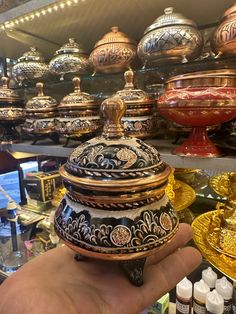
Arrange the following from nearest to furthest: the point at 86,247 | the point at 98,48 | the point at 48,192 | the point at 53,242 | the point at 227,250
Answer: the point at 86,247 < the point at 227,250 < the point at 98,48 < the point at 53,242 < the point at 48,192

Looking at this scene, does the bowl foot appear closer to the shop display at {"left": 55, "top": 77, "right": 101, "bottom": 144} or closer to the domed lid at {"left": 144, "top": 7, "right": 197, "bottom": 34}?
the shop display at {"left": 55, "top": 77, "right": 101, "bottom": 144}

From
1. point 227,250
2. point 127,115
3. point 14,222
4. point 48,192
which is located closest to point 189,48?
point 127,115

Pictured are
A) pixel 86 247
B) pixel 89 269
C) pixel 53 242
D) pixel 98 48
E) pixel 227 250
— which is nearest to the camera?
pixel 86 247

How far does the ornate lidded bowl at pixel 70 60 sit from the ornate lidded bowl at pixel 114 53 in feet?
0.31

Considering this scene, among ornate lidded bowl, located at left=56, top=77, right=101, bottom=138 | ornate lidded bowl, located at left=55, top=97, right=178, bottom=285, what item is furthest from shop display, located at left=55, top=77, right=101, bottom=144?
ornate lidded bowl, located at left=55, top=97, right=178, bottom=285

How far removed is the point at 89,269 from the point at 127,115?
0.37 m

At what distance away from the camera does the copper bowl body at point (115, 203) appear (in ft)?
1.01

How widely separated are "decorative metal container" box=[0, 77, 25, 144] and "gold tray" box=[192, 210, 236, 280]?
69 centimetres

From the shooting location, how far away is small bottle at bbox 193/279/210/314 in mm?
616

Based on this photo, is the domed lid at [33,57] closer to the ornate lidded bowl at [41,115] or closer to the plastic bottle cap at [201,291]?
the ornate lidded bowl at [41,115]

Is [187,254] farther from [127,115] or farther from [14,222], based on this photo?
[14,222]

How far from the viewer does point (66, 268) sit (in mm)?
445

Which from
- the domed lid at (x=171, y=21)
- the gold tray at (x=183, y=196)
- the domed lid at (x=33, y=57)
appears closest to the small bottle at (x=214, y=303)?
the gold tray at (x=183, y=196)

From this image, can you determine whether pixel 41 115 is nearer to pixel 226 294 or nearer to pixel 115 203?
pixel 115 203
